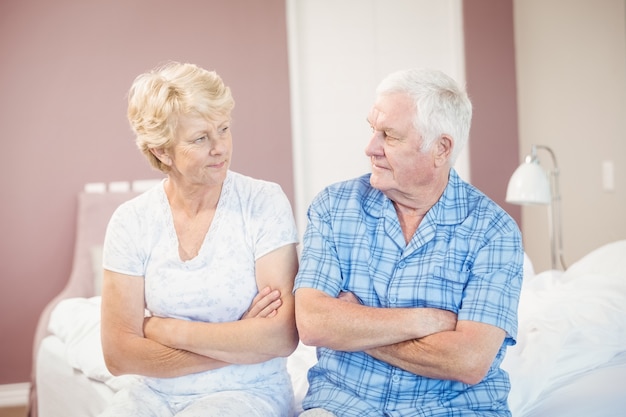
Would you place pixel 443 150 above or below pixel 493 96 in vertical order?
below

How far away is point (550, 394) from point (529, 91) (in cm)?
262

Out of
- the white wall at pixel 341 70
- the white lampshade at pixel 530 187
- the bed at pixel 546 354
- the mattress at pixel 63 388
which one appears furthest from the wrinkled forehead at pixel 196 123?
the white wall at pixel 341 70

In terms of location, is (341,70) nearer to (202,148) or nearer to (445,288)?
(202,148)

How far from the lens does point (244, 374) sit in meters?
1.87

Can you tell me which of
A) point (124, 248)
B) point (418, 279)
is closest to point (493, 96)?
point (418, 279)

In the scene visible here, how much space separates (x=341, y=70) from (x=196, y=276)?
109 inches

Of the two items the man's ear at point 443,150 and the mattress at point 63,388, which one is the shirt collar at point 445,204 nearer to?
the man's ear at point 443,150

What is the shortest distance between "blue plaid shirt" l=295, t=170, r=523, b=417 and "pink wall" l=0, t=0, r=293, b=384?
2536mm

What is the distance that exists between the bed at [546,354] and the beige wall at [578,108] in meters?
0.63

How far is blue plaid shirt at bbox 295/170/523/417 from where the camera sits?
68.2 inches

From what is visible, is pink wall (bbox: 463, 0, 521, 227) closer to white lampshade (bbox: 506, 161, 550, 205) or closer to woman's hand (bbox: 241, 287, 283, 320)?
white lampshade (bbox: 506, 161, 550, 205)

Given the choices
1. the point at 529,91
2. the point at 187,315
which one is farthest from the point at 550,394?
the point at 529,91

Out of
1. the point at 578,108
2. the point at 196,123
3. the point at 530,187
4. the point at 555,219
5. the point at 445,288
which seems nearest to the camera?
the point at 445,288

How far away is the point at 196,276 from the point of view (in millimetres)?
1883
